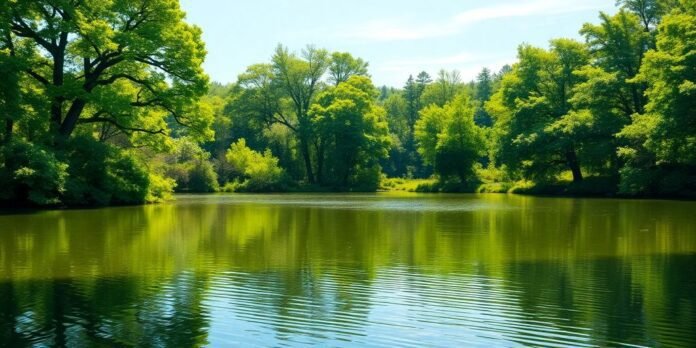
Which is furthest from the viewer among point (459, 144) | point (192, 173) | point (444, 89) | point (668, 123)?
point (444, 89)

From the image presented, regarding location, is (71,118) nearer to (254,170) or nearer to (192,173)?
(192,173)

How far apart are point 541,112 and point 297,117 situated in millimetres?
32044

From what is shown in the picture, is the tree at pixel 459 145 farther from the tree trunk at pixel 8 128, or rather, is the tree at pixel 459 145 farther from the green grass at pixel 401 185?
the tree trunk at pixel 8 128

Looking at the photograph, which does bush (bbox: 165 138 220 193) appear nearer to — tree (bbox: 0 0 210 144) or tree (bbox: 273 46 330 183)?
tree (bbox: 273 46 330 183)

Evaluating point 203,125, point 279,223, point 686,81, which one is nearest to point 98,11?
point 203,125

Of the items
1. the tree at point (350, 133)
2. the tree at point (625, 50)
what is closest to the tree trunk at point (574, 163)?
the tree at point (625, 50)

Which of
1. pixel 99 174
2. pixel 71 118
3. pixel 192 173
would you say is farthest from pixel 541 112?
pixel 71 118

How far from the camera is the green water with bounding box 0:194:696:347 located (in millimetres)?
7961

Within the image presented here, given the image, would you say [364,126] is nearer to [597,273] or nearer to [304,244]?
[304,244]

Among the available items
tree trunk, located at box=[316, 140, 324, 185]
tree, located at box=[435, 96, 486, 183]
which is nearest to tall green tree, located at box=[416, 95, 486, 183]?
tree, located at box=[435, 96, 486, 183]

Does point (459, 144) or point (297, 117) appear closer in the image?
point (459, 144)

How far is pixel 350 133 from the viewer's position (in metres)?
69.1

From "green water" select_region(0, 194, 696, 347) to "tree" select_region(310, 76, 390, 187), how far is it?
159ft

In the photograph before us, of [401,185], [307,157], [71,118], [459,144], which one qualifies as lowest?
[401,185]
